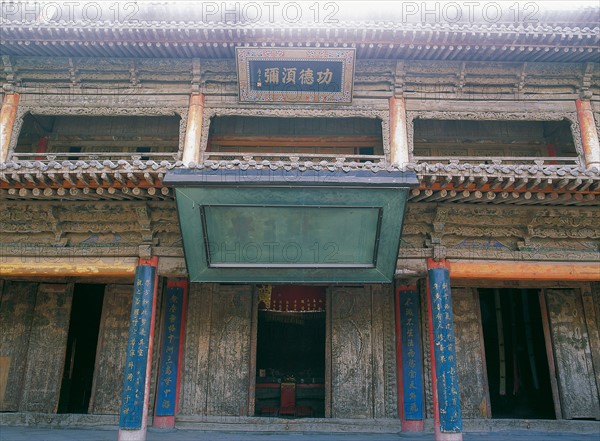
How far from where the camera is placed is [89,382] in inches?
361

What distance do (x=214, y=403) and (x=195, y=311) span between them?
5.92 ft

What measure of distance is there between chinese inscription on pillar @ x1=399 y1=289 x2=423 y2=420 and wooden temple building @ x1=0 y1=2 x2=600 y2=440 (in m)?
0.04

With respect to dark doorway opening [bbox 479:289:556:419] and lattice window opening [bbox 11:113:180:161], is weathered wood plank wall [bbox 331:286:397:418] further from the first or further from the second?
lattice window opening [bbox 11:113:180:161]

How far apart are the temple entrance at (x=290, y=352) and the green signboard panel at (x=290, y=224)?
242cm

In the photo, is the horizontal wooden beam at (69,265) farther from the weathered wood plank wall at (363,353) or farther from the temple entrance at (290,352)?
the weathered wood plank wall at (363,353)

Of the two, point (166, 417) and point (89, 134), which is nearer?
point (166, 417)

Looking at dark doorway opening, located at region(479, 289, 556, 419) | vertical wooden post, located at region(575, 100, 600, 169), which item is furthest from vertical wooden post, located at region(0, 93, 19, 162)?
vertical wooden post, located at region(575, 100, 600, 169)

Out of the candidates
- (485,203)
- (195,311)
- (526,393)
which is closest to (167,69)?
(195,311)

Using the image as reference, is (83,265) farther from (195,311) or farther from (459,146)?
(459,146)

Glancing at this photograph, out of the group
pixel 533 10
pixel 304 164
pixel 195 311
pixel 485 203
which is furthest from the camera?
pixel 533 10

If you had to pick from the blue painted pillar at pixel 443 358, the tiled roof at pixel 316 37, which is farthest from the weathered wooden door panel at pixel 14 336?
the blue painted pillar at pixel 443 358

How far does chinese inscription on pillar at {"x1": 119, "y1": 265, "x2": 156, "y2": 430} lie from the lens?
6.63m

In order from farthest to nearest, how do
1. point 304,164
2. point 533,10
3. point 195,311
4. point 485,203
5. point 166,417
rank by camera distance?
point 533,10 → point 195,311 → point 166,417 → point 485,203 → point 304,164

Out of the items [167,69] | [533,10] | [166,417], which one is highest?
[533,10]
